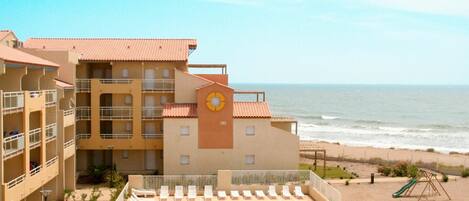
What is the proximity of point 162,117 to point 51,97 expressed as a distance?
9.29 meters

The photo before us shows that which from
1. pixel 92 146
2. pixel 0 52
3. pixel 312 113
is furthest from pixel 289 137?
pixel 312 113

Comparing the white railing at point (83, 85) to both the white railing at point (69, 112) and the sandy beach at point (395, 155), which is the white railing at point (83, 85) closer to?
the white railing at point (69, 112)

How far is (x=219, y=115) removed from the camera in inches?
1567

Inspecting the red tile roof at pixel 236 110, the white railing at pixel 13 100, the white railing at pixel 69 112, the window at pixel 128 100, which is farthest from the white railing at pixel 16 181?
the window at pixel 128 100

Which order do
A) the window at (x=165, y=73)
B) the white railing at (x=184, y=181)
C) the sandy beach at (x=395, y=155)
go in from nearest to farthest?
the white railing at (x=184, y=181) < the window at (x=165, y=73) < the sandy beach at (x=395, y=155)

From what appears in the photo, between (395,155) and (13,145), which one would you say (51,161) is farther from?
Result: (395,155)

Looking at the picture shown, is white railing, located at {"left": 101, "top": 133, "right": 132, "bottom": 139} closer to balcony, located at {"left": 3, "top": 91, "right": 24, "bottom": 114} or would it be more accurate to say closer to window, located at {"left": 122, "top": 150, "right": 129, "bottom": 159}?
window, located at {"left": 122, "top": 150, "right": 129, "bottom": 159}

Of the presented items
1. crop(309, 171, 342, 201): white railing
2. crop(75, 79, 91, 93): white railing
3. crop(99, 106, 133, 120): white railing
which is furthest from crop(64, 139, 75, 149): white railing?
crop(309, 171, 342, 201): white railing

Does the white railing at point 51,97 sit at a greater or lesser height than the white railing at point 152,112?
greater

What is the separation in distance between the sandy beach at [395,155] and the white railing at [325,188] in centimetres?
2348

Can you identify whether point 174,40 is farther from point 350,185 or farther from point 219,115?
point 350,185

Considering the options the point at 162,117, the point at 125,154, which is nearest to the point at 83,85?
the point at 125,154

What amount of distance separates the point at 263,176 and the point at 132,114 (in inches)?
446

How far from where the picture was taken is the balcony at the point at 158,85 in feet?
138
